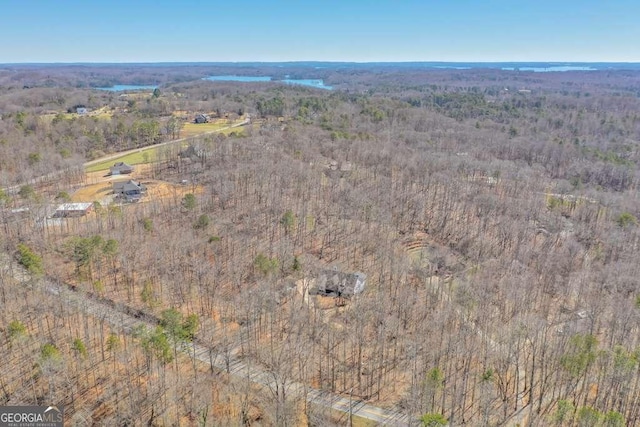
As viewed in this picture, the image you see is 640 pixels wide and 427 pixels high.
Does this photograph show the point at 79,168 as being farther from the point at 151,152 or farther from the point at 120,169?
the point at 151,152

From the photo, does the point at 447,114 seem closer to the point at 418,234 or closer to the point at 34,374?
the point at 418,234

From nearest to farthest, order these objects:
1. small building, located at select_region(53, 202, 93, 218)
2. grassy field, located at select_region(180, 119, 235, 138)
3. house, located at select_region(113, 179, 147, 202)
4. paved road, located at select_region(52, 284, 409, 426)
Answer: paved road, located at select_region(52, 284, 409, 426), small building, located at select_region(53, 202, 93, 218), house, located at select_region(113, 179, 147, 202), grassy field, located at select_region(180, 119, 235, 138)

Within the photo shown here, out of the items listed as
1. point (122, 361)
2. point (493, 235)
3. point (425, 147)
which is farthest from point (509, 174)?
point (122, 361)

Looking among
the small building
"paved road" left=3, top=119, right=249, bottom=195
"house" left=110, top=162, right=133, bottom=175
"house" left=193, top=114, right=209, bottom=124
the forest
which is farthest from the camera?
"house" left=193, top=114, right=209, bottom=124

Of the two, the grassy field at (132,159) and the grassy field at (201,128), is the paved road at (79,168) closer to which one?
the grassy field at (132,159)

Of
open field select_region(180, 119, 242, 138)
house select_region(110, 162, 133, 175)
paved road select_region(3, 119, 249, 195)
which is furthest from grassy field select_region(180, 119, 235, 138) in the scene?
house select_region(110, 162, 133, 175)

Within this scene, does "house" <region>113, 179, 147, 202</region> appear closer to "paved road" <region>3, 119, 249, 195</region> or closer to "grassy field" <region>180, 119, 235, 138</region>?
"paved road" <region>3, 119, 249, 195</region>

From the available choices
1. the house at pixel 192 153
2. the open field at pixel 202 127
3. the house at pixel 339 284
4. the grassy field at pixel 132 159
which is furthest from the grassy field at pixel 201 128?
the house at pixel 339 284
